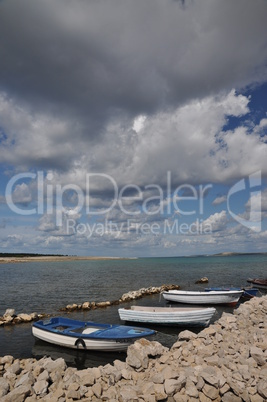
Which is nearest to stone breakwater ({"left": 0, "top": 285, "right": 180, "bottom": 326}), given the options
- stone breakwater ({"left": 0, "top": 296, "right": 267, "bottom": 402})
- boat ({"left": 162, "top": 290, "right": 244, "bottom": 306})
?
boat ({"left": 162, "top": 290, "right": 244, "bottom": 306})

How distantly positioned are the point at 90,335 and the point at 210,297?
1971 cm

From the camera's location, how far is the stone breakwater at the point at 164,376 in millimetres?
10602

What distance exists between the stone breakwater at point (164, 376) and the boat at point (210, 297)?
19.6 metres

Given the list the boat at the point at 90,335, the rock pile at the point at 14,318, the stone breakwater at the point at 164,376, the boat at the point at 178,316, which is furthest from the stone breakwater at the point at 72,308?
the stone breakwater at the point at 164,376

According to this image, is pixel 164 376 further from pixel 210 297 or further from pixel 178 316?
pixel 210 297

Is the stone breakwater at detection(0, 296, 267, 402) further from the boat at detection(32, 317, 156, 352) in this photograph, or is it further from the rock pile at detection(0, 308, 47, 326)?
the rock pile at detection(0, 308, 47, 326)

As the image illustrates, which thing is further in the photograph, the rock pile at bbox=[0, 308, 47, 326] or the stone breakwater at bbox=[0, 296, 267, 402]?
the rock pile at bbox=[0, 308, 47, 326]

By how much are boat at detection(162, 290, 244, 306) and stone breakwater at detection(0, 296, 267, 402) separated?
64.3ft

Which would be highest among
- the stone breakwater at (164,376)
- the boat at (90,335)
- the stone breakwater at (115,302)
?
the stone breakwater at (164,376)

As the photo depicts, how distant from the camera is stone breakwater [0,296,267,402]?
1060 centimetres

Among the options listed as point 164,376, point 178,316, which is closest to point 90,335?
point 164,376

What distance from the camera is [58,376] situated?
40.5 ft

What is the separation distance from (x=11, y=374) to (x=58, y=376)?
2355mm

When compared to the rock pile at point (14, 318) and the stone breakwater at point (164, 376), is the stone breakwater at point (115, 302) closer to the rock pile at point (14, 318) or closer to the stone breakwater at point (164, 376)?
the rock pile at point (14, 318)
